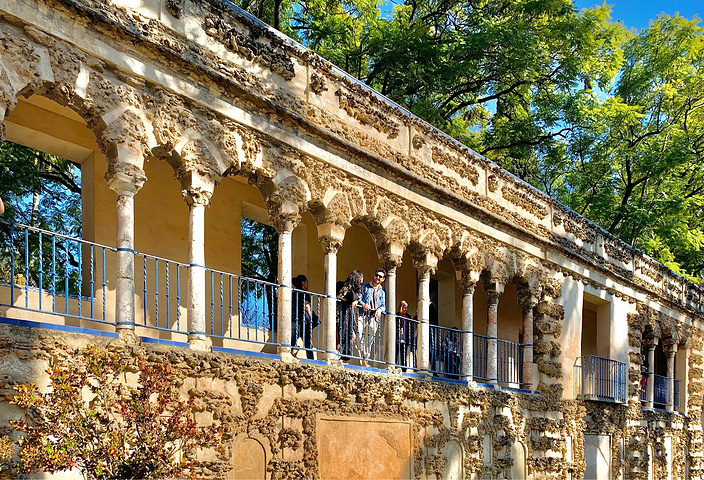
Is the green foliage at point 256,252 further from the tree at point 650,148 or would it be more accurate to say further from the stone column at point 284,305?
the stone column at point 284,305

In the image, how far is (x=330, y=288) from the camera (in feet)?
37.7

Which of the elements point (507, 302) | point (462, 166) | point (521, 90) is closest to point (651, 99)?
point (521, 90)

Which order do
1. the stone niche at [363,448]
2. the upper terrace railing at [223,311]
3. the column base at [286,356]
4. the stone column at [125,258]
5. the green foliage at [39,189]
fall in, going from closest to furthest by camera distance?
1. the stone column at [125,258]
2. the upper terrace railing at [223,311]
3. the column base at [286,356]
4. the stone niche at [363,448]
5. the green foliage at [39,189]

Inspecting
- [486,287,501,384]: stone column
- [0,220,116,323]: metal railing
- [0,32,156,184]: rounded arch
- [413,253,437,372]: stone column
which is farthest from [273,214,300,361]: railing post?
[486,287,501,384]: stone column

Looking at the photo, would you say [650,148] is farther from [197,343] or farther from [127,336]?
[127,336]

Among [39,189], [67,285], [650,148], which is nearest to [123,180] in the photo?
[67,285]

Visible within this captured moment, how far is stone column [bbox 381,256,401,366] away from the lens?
41.4 feet

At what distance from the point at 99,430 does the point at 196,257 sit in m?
2.93

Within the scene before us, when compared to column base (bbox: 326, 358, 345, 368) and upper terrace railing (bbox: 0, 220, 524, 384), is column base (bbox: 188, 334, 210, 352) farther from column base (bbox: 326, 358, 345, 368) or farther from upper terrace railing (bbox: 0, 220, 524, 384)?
column base (bbox: 326, 358, 345, 368)

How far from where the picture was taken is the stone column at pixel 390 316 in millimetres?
12617

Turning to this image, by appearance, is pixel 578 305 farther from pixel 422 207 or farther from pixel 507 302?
pixel 422 207

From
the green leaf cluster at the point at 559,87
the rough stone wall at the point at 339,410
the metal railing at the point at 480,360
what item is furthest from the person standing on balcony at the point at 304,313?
the green leaf cluster at the point at 559,87

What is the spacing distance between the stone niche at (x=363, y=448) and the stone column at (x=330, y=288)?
0.94 m

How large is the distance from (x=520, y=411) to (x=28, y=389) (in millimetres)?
10617
